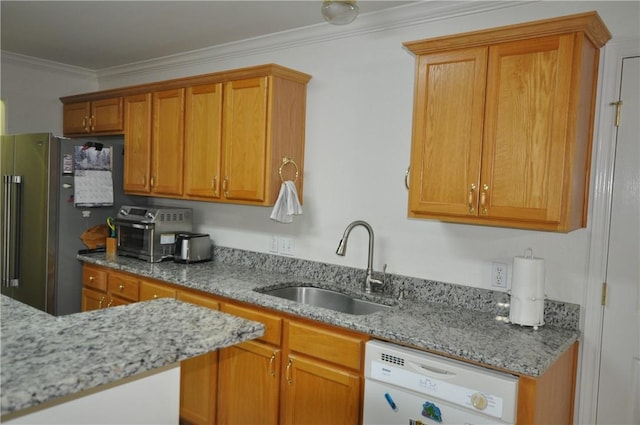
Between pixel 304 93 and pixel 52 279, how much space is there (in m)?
2.29

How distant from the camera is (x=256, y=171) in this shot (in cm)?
304

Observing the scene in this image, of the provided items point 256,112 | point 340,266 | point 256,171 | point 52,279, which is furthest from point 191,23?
point 52,279

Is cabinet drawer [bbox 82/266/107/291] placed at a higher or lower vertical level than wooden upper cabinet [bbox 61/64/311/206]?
lower

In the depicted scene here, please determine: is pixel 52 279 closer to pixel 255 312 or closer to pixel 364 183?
pixel 255 312

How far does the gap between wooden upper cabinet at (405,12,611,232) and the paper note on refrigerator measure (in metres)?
2.60

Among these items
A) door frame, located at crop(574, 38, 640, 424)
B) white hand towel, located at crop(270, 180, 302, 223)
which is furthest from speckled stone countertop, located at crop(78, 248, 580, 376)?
white hand towel, located at crop(270, 180, 302, 223)

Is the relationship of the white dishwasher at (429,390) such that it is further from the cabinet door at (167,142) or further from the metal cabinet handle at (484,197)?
the cabinet door at (167,142)

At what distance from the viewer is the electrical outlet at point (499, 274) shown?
2.43 m

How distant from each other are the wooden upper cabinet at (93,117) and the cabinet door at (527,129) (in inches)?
115

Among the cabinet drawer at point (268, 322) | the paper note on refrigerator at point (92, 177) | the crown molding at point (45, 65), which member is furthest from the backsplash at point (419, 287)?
the crown molding at point (45, 65)

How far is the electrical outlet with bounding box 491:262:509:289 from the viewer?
243 cm

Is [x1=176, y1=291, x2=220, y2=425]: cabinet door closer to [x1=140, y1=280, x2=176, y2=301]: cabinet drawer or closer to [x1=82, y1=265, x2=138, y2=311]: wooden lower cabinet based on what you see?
[x1=140, y1=280, x2=176, y2=301]: cabinet drawer

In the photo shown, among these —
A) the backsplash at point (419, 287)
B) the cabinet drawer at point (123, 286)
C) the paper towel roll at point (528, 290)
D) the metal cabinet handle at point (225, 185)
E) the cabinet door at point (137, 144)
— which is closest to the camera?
the paper towel roll at point (528, 290)

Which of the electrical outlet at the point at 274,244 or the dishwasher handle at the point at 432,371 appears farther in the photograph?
the electrical outlet at the point at 274,244
